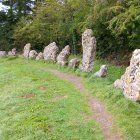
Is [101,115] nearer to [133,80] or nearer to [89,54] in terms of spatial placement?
[133,80]

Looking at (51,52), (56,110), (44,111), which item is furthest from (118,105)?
(51,52)

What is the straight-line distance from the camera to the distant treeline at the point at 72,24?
2064cm

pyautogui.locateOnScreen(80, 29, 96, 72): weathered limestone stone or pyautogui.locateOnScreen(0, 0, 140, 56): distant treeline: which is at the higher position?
pyautogui.locateOnScreen(0, 0, 140, 56): distant treeline

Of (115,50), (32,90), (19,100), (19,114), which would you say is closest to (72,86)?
(32,90)

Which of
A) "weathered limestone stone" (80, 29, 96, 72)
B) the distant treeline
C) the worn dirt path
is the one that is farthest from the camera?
the distant treeline

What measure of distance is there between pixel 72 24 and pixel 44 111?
16392mm

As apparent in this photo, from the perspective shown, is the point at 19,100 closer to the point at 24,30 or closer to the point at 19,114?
the point at 19,114

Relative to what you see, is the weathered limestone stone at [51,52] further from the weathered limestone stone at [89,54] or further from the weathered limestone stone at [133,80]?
the weathered limestone stone at [133,80]

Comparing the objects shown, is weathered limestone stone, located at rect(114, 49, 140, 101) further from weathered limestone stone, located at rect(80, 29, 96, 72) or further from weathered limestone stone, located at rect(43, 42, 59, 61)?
weathered limestone stone, located at rect(43, 42, 59, 61)

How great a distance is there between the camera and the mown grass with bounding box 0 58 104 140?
1062 cm

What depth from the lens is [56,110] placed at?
12531 millimetres

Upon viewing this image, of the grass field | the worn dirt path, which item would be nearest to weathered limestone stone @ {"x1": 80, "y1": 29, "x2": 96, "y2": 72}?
the grass field

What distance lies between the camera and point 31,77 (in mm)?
18219

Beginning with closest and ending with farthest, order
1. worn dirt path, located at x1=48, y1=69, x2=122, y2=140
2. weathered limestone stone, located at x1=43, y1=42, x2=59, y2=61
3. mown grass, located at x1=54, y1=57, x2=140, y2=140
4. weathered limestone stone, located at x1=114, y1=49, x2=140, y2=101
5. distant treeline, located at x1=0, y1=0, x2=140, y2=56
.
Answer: worn dirt path, located at x1=48, y1=69, x2=122, y2=140 → mown grass, located at x1=54, y1=57, x2=140, y2=140 → weathered limestone stone, located at x1=114, y1=49, x2=140, y2=101 → distant treeline, located at x1=0, y1=0, x2=140, y2=56 → weathered limestone stone, located at x1=43, y1=42, x2=59, y2=61
